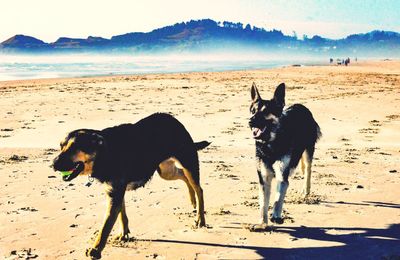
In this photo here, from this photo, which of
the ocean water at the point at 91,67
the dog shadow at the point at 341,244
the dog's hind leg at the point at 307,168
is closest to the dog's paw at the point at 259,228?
the dog shadow at the point at 341,244

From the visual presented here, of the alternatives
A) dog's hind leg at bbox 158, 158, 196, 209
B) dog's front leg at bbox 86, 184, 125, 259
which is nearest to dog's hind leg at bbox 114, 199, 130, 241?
dog's front leg at bbox 86, 184, 125, 259

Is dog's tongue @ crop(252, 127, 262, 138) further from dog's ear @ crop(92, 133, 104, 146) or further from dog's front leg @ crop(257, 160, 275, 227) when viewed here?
dog's ear @ crop(92, 133, 104, 146)

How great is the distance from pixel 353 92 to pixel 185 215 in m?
23.7

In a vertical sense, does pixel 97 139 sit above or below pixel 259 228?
above

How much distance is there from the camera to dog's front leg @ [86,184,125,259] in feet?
18.7

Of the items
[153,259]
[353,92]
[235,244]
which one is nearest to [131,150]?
[153,259]

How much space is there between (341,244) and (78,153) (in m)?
3.86

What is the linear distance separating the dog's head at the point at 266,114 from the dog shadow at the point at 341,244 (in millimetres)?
1561

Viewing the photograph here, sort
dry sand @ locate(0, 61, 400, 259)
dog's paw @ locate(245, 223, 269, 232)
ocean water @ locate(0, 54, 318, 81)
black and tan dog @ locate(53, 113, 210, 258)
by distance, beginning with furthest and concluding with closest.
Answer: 1. ocean water @ locate(0, 54, 318, 81)
2. dog's paw @ locate(245, 223, 269, 232)
3. dry sand @ locate(0, 61, 400, 259)
4. black and tan dog @ locate(53, 113, 210, 258)

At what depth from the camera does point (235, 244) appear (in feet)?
21.2

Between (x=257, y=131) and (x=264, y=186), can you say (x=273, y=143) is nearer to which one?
(x=257, y=131)

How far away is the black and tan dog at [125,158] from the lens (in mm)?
5480

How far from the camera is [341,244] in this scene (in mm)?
6430

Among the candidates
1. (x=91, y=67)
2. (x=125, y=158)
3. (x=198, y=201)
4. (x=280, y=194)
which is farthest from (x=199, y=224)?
(x=91, y=67)
